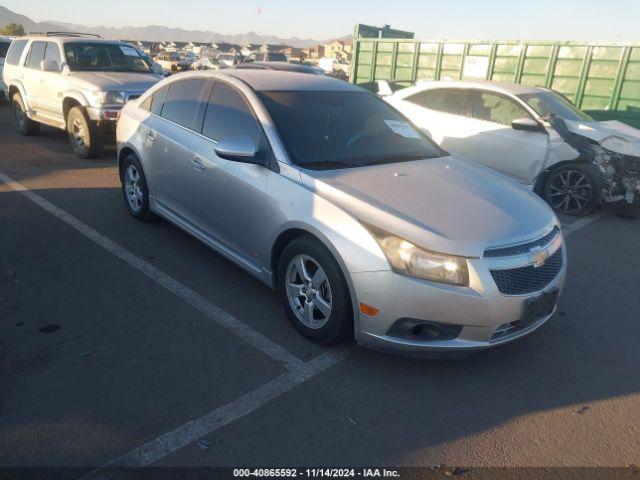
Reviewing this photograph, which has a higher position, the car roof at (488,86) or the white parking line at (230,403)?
the car roof at (488,86)

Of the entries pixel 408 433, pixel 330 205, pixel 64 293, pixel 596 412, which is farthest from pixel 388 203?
pixel 64 293

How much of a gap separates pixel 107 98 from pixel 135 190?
10.3 ft

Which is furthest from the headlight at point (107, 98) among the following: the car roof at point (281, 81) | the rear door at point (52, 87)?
the car roof at point (281, 81)

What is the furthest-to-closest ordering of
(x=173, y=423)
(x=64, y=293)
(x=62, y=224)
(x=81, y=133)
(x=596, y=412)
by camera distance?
(x=81, y=133)
(x=62, y=224)
(x=64, y=293)
(x=596, y=412)
(x=173, y=423)

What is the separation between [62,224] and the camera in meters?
5.45

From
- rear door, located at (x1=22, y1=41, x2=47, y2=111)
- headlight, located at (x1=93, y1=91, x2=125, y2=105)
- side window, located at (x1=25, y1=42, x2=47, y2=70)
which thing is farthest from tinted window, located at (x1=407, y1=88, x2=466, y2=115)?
side window, located at (x1=25, y1=42, x2=47, y2=70)

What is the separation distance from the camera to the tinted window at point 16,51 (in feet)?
32.0

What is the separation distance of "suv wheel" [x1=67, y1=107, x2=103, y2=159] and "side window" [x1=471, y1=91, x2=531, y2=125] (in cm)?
572

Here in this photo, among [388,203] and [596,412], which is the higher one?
[388,203]

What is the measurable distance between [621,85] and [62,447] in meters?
10.9

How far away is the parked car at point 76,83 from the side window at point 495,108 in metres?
5.15

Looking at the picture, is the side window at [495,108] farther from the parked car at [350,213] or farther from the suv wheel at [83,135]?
the suv wheel at [83,135]

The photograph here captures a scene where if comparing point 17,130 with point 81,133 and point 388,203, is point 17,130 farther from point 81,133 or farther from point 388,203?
point 388,203

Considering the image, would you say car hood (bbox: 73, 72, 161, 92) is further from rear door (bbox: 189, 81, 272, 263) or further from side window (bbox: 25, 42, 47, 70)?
rear door (bbox: 189, 81, 272, 263)
